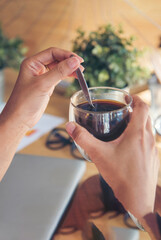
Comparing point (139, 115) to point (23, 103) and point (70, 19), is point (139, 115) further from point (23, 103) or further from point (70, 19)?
point (70, 19)

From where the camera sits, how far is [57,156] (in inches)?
30.8

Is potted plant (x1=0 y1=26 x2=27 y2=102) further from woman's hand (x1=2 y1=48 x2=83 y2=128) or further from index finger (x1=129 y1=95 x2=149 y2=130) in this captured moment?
index finger (x1=129 y1=95 x2=149 y2=130)

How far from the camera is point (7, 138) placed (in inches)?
22.2

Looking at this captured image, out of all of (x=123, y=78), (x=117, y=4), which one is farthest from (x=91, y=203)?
(x=117, y=4)

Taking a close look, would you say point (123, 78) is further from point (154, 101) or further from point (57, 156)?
point (57, 156)

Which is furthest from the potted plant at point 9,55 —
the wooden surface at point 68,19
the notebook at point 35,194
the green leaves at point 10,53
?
the notebook at point 35,194

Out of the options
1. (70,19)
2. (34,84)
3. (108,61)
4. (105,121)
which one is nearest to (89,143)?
(105,121)

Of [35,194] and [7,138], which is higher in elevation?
[7,138]

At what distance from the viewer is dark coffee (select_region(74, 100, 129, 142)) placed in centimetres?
46

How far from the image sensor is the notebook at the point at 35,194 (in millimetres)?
520

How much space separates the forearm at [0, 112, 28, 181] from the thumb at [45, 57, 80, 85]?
0.41 feet

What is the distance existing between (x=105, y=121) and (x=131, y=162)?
0.09 m

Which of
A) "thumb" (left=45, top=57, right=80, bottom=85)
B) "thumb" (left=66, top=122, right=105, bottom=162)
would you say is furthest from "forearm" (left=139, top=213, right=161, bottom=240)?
"thumb" (left=45, top=57, right=80, bottom=85)

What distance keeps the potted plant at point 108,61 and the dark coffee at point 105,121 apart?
409 millimetres
